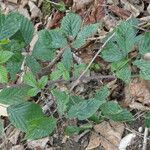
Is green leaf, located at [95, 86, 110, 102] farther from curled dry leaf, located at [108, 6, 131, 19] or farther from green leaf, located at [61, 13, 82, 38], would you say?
curled dry leaf, located at [108, 6, 131, 19]

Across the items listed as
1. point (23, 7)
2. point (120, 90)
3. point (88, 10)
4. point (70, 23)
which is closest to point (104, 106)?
point (120, 90)

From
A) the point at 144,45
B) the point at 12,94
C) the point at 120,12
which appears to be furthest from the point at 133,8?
the point at 12,94

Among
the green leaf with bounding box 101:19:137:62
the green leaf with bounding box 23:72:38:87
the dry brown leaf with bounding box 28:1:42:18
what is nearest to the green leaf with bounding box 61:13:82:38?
the green leaf with bounding box 101:19:137:62

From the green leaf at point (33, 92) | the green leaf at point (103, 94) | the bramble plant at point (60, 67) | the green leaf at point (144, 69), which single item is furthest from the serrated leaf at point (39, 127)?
the green leaf at point (144, 69)

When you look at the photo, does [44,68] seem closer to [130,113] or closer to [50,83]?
[50,83]

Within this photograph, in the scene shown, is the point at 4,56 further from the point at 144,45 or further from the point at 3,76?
the point at 144,45

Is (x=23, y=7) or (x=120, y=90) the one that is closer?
(x=120, y=90)
